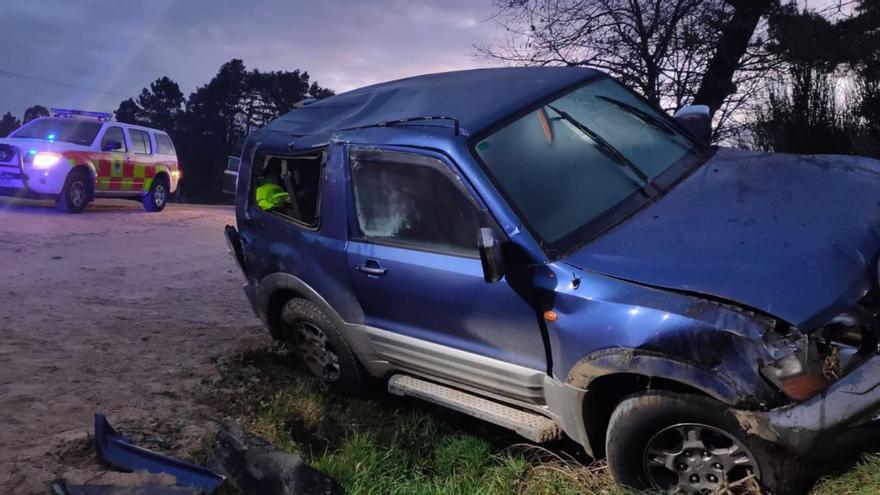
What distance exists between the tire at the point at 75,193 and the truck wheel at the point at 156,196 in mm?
1903

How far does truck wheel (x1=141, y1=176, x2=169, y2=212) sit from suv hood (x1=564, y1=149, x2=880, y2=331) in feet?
45.3

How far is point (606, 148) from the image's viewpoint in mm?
3885

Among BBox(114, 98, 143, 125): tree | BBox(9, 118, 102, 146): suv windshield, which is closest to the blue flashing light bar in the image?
BBox(9, 118, 102, 146): suv windshield

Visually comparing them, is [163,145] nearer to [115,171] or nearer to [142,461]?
[115,171]

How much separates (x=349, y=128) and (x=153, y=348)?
247 cm

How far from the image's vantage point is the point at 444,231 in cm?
369

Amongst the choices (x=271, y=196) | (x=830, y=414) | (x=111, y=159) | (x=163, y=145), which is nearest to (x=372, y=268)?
(x=271, y=196)

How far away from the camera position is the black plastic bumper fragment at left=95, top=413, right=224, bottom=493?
340cm

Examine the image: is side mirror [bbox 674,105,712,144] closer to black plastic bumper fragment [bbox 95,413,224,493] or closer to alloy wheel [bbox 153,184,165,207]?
black plastic bumper fragment [bbox 95,413,224,493]

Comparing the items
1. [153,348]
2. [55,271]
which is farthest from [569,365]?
[55,271]

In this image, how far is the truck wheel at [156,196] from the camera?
15.6 m

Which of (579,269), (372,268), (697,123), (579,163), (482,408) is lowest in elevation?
(482,408)

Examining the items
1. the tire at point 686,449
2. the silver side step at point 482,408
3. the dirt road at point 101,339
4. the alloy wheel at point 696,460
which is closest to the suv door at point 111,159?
the dirt road at point 101,339

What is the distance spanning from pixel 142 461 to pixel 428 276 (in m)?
1.63
